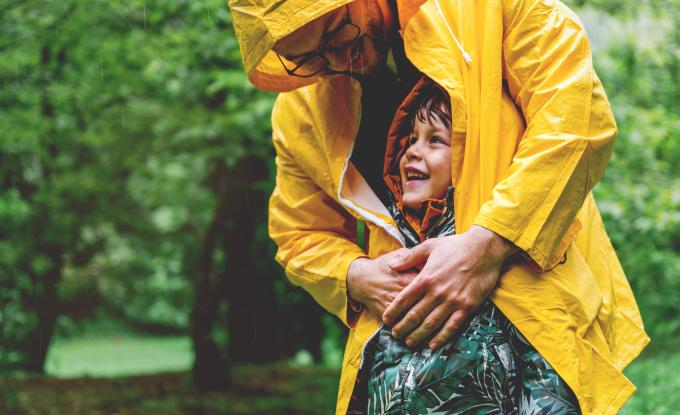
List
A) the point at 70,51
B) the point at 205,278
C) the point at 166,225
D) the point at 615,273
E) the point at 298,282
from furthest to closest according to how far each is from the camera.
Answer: the point at 166,225
the point at 205,278
the point at 70,51
the point at 298,282
the point at 615,273

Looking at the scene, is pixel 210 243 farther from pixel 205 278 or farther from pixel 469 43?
pixel 469 43

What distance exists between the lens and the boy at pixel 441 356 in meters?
1.58

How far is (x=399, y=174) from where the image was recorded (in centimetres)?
199

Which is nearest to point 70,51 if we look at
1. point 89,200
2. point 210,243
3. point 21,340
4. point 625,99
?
point 210,243

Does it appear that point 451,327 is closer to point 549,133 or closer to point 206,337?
point 549,133

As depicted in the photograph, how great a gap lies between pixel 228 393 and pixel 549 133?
17.2 feet

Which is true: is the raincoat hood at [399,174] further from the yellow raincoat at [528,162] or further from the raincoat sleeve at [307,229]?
the raincoat sleeve at [307,229]

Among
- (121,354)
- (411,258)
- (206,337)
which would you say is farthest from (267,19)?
(121,354)

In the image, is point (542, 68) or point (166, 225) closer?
point (542, 68)

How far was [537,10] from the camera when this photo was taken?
1686 millimetres

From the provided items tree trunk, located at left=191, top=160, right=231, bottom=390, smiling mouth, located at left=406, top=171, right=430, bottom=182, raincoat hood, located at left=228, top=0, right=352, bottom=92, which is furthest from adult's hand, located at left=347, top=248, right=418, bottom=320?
tree trunk, located at left=191, top=160, right=231, bottom=390

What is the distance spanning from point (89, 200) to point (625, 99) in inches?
241

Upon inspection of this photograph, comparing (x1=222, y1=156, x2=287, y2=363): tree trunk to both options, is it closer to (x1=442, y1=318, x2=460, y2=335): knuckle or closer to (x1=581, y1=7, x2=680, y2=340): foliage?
(x1=581, y1=7, x2=680, y2=340): foliage

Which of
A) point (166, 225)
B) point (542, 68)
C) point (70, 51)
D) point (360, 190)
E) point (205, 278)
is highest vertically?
point (542, 68)
